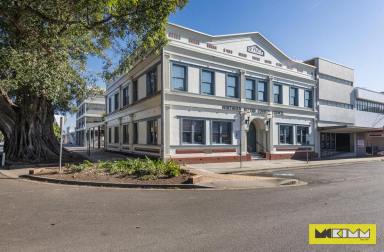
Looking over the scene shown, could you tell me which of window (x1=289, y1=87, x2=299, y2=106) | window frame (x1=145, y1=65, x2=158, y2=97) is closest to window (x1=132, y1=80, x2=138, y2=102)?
window frame (x1=145, y1=65, x2=158, y2=97)

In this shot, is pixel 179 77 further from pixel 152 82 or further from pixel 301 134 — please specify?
pixel 301 134

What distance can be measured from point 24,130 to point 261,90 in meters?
17.4

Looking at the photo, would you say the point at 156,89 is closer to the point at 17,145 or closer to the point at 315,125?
the point at 17,145

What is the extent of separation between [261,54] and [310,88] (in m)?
7.10

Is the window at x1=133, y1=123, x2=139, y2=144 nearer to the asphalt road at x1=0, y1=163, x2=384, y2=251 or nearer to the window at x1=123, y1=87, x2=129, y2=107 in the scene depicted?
the window at x1=123, y1=87, x2=129, y2=107

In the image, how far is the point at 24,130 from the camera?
61.4ft

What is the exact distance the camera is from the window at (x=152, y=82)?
2094 cm

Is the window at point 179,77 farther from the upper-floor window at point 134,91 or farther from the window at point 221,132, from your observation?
the upper-floor window at point 134,91

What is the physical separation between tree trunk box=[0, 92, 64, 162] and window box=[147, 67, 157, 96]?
23.2 ft

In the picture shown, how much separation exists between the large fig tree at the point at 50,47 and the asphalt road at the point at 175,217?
6.01 meters

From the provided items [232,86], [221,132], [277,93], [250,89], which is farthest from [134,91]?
[277,93]

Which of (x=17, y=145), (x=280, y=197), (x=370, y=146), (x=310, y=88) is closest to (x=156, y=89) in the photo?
(x=17, y=145)

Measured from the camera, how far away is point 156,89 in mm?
20609

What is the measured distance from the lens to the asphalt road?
4949mm
